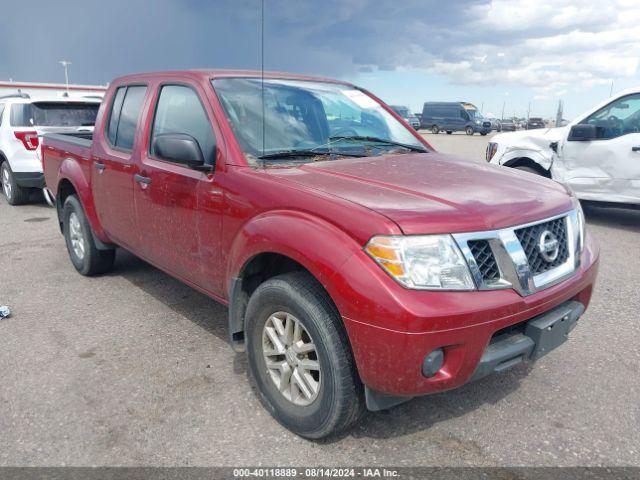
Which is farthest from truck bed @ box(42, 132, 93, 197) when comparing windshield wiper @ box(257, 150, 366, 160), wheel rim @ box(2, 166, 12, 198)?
wheel rim @ box(2, 166, 12, 198)

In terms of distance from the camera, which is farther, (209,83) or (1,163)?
(1,163)

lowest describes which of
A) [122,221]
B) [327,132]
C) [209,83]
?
[122,221]

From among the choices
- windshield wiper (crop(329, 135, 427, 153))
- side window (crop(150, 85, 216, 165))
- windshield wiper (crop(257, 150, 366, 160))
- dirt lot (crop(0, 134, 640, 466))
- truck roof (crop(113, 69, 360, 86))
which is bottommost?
dirt lot (crop(0, 134, 640, 466))

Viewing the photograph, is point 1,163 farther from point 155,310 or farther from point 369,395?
point 369,395

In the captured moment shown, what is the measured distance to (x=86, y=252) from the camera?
493 cm

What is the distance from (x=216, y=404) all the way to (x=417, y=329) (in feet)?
4.64

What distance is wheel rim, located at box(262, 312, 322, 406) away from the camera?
8.25 ft

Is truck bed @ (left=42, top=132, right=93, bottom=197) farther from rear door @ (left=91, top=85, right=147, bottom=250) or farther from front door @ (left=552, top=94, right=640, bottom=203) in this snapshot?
front door @ (left=552, top=94, right=640, bottom=203)

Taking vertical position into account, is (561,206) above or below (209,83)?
below

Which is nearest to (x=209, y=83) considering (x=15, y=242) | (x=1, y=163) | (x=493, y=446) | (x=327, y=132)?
(x=327, y=132)

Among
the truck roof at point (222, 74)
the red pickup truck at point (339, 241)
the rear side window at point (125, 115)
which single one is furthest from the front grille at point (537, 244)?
the rear side window at point (125, 115)

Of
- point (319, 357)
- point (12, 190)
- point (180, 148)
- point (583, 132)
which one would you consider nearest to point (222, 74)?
point (180, 148)

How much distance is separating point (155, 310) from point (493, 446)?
2.82 m

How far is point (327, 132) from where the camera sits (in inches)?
136
